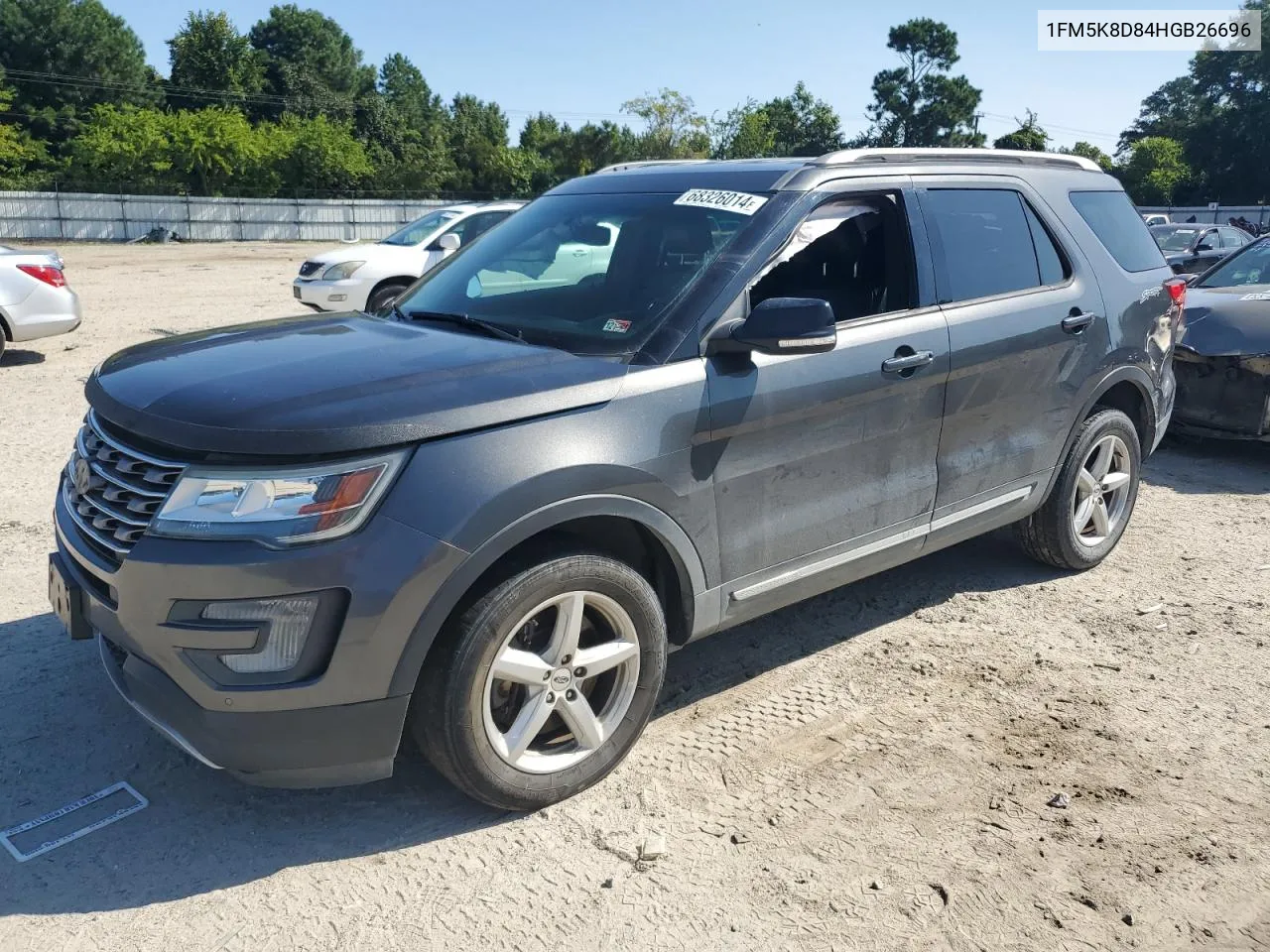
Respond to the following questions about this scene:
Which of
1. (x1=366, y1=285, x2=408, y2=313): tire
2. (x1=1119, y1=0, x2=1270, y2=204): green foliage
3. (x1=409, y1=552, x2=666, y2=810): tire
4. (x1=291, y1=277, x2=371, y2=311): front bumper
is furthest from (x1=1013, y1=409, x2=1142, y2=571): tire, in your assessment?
(x1=1119, y1=0, x2=1270, y2=204): green foliage

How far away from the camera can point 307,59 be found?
7756cm

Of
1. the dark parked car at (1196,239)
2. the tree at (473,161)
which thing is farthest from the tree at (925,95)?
the dark parked car at (1196,239)

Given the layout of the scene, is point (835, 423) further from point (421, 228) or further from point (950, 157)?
point (421, 228)

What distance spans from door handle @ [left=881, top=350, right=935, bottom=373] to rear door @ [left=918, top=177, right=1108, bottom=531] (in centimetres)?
18

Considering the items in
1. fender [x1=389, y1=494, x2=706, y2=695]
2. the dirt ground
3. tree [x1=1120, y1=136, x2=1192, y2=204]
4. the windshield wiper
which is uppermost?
tree [x1=1120, y1=136, x2=1192, y2=204]

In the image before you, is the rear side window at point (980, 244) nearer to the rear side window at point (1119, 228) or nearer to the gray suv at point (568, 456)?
the gray suv at point (568, 456)

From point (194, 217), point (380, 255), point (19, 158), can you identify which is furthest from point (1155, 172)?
point (380, 255)

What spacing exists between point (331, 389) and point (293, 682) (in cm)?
81

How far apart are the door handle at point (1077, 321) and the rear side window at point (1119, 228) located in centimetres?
50

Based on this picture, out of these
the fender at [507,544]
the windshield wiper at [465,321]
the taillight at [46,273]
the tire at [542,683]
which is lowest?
the tire at [542,683]

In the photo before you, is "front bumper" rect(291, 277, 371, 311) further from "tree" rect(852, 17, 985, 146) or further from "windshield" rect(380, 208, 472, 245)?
"tree" rect(852, 17, 985, 146)

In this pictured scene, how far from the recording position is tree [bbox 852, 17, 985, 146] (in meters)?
89.6

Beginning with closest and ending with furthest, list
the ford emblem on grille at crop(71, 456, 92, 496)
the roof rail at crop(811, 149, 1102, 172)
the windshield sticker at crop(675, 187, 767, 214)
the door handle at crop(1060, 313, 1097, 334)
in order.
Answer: the ford emblem on grille at crop(71, 456, 92, 496)
the windshield sticker at crop(675, 187, 767, 214)
the roof rail at crop(811, 149, 1102, 172)
the door handle at crop(1060, 313, 1097, 334)

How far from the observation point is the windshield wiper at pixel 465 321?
11.8 feet
